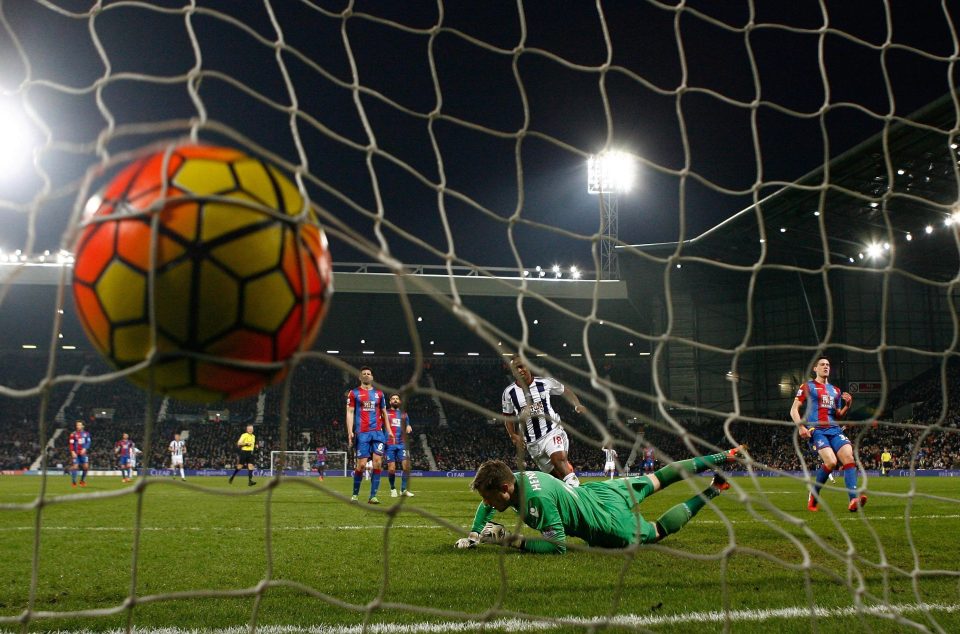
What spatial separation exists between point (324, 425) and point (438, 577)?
3022cm

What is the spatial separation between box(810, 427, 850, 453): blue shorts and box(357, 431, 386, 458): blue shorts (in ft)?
18.3

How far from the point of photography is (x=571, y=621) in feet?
8.61

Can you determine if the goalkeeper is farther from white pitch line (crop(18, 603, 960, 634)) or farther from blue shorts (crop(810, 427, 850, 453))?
Result: blue shorts (crop(810, 427, 850, 453))

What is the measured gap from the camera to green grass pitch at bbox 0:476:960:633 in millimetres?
2658

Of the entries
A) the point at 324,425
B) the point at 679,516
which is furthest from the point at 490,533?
the point at 324,425

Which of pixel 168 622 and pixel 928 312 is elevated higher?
pixel 928 312

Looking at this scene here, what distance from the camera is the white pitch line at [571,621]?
2.79 m

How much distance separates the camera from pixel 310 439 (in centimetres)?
3189

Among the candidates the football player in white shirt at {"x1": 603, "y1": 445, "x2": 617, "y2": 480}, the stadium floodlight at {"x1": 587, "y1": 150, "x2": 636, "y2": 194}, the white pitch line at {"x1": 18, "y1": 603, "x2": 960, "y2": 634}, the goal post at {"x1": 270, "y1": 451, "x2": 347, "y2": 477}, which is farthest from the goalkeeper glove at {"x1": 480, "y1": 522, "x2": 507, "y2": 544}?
the goal post at {"x1": 270, "y1": 451, "x2": 347, "y2": 477}

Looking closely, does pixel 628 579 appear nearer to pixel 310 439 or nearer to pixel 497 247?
pixel 310 439

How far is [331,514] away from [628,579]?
15.5ft

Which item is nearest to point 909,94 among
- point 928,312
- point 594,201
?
point 928,312

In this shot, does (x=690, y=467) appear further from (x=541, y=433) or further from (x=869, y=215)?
(x=869, y=215)

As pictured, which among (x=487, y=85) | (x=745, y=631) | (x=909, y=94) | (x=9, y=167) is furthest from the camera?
(x=909, y=94)
